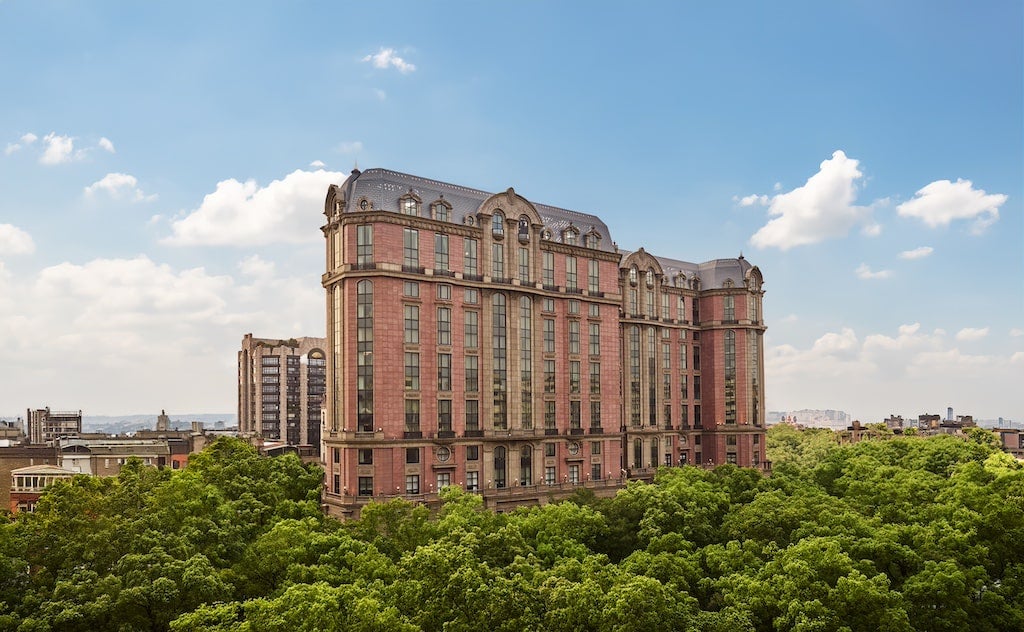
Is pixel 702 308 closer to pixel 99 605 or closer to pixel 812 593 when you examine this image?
pixel 812 593

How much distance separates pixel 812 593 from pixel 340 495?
49.8 m

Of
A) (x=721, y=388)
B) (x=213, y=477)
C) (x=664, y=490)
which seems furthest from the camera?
(x=721, y=388)

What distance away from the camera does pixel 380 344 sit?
247 feet

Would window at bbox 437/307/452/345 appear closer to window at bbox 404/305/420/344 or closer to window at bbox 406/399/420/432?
window at bbox 404/305/420/344

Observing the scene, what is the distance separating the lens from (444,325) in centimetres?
8000

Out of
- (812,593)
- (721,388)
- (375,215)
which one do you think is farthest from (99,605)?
(721,388)

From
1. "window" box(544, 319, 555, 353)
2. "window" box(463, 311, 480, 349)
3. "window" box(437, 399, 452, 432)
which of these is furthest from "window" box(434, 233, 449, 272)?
"window" box(544, 319, 555, 353)

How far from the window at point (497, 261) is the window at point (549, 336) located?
938 cm

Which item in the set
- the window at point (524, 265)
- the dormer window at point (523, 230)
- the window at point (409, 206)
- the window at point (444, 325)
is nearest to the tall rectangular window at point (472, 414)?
the window at point (444, 325)

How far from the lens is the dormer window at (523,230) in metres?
87.2

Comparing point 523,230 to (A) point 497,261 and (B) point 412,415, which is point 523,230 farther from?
(B) point 412,415

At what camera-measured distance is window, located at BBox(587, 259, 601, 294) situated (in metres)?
94.7

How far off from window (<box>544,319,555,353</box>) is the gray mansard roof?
10.6 meters

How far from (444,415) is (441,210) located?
2311cm
